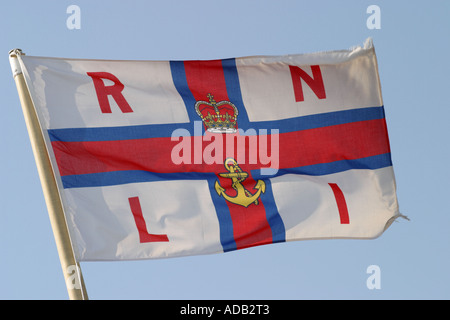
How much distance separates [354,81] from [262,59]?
1.62 meters

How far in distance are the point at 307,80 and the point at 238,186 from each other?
2152 millimetres

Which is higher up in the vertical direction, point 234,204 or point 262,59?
point 262,59

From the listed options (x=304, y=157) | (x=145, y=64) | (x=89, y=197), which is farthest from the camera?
(x=304, y=157)

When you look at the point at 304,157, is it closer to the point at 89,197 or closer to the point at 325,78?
the point at 325,78

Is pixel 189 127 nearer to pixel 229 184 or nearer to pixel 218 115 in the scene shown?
pixel 218 115

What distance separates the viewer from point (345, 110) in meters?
14.1

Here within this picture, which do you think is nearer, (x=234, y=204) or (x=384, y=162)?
(x=234, y=204)

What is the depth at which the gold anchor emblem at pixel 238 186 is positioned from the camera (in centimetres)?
1282

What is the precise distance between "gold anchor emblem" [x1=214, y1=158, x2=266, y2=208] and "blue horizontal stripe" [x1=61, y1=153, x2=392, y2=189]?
0.54 feet

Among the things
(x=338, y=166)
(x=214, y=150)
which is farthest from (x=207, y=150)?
(x=338, y=166)

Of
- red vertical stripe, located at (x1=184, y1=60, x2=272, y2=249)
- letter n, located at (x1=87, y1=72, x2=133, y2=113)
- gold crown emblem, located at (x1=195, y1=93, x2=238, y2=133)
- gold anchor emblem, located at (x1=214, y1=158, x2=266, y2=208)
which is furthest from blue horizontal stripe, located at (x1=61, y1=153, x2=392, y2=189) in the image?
letter n, located at (x1=87, y1=72, x2=133, y2=113)

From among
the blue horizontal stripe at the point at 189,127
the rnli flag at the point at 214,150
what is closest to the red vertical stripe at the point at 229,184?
the rnli flag at the point at 214,150

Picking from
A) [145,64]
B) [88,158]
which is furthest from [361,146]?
[88,158]

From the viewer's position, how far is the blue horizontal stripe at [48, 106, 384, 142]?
38.4 ft
